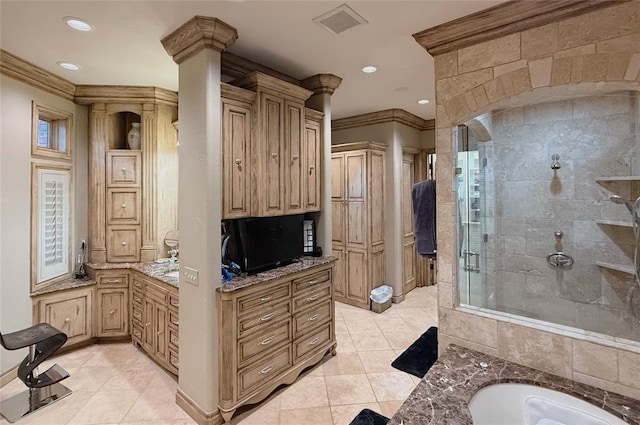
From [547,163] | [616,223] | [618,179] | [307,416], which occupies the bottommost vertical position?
[307,416]

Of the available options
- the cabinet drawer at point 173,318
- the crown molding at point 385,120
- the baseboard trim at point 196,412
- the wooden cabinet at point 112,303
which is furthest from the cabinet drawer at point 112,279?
the crown molding at point 385,120

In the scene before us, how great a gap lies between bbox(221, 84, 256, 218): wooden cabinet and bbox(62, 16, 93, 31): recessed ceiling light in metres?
1.01

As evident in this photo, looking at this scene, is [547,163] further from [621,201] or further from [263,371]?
[263,371]

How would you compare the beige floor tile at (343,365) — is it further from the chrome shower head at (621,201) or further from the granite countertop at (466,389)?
the chrome shower head at (621,201)

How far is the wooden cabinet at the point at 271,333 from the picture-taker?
2.18 metres

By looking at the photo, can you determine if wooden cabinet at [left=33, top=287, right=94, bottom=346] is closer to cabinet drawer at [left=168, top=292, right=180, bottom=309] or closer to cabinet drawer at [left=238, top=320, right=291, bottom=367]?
cabinet drawer at [left=168, top=292, right=180, bottom=309]

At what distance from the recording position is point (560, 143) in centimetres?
261

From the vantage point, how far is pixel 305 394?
2.52 m

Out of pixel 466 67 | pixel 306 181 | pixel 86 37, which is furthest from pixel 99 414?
pixel 466 67

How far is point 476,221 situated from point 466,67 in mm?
1180

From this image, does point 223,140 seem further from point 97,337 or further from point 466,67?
point 97,337

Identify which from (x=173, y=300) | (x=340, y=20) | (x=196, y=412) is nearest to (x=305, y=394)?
(x=196, y=412)

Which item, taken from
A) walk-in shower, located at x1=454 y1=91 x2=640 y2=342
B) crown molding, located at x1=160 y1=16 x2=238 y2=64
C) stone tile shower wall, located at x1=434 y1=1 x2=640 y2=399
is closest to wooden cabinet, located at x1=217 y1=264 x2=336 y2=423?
stone tile shower wall, located at x1=434 y1=1 x2=640 y2=399

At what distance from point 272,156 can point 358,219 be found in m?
2.18
